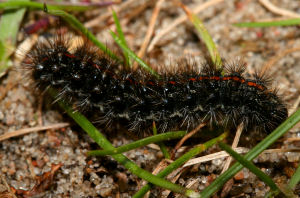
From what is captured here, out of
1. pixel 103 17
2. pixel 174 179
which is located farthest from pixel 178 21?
pixel 174 179

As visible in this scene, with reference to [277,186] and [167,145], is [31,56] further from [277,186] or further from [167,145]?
[277,186]

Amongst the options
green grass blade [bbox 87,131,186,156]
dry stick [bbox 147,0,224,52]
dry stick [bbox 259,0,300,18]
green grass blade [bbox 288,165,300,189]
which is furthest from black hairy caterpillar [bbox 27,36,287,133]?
dry stick [bbox 259,0,300,18]

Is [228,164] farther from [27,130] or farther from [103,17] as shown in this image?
[103,17]

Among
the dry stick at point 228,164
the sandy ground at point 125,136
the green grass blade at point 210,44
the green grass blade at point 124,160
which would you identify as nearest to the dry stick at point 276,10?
the sandy ground at point 125,136

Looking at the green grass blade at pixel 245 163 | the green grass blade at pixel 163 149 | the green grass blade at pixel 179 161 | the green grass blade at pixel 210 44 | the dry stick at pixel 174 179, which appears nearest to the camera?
the green grass blade at pixel 245 163

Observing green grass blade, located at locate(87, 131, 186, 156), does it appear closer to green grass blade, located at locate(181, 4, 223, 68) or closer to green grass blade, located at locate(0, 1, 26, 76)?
green grass blade, located at locate(181, 4, 223, 68)

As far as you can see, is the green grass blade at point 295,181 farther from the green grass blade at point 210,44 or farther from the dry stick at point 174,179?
the green grass blade at point 210,44
